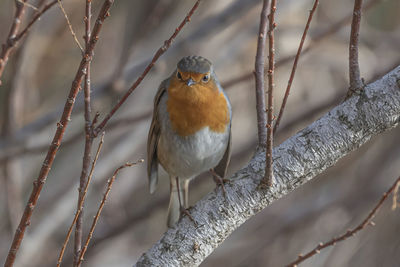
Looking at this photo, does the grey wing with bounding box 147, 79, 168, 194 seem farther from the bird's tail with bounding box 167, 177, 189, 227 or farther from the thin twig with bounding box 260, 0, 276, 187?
the thin twig with bounding box 260, 0, 276, 187

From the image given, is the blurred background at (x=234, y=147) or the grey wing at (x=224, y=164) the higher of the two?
the blurred background at (x=234, y=147)

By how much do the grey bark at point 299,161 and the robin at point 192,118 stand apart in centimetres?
87

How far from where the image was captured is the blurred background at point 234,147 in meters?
3.97

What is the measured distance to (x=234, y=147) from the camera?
4.95m

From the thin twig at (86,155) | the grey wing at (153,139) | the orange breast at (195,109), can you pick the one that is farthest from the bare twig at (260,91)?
the grey wing at (153,139)

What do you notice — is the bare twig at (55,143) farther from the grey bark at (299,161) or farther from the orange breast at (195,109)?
the orange breast at (195,109)

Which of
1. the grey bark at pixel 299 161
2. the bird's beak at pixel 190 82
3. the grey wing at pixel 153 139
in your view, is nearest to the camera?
the grey bark at pixel 299 161

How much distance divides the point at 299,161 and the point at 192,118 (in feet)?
3.47

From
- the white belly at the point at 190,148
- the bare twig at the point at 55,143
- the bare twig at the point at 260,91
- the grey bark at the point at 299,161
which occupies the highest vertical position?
the white belly at the point at 190,148

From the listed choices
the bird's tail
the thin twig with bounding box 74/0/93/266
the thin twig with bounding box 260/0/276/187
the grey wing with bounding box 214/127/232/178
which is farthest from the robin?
the thin twig with bounding box 74/0/93/266

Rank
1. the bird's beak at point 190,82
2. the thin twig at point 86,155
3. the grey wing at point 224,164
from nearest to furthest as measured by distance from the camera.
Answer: the thin twig at point 86,155
the bird's beak at point 190,82
the grey wing at point 224,164

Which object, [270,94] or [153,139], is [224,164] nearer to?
[153,139]

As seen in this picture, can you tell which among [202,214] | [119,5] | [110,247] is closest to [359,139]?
[202,214]

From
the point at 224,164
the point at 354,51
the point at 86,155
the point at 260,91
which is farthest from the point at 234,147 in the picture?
the point at 86,155
